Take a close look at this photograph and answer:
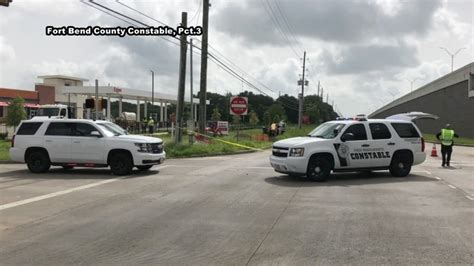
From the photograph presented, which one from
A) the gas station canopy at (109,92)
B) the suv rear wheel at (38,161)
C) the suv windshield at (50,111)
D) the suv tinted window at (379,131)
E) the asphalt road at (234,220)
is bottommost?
the asphalt road at (234,220)

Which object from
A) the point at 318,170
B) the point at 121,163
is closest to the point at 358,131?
the point at 318,170

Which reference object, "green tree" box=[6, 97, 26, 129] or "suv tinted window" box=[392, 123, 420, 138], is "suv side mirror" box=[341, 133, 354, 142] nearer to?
"suv tinted window" box=[392, 123, 420, 138]

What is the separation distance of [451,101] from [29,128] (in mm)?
61533

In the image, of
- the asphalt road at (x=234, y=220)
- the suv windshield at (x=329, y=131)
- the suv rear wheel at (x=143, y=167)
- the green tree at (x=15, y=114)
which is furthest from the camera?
the green tree at (x=15, y=114)

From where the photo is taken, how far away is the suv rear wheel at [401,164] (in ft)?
52.6

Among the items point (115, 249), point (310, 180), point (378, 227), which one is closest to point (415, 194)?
point (310, 180)

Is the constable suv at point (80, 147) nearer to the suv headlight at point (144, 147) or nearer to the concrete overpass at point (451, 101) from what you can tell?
the suv headlight at point (144, 147)

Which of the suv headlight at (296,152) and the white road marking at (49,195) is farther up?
the suv headlight at (296,152)

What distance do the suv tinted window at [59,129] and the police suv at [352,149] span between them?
22.0 feet

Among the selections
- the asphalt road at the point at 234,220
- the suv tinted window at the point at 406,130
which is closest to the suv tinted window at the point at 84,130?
the asphalt road at the point at 234,220

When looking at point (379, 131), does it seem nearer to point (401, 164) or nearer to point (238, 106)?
point (401, 164)

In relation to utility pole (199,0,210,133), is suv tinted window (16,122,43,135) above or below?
Answer: below

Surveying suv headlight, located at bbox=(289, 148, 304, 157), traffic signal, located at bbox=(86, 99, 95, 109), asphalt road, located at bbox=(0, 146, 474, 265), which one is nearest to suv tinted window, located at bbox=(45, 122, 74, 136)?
asphalt road, located at bbox=(0, 146, 474, 265)

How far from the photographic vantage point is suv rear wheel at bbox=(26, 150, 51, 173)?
55.3 feet
